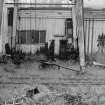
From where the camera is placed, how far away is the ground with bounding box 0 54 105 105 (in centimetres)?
362

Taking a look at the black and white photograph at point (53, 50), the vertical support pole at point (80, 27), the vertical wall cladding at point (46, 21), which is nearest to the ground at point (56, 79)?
the black and white photograph at point (53, 50)

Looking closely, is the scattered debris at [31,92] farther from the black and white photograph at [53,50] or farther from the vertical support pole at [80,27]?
the vertical support pole at [80,27]

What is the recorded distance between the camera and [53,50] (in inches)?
144

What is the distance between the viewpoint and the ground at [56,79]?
11.9 feet

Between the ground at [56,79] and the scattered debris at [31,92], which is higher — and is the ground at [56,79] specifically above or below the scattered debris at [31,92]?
above

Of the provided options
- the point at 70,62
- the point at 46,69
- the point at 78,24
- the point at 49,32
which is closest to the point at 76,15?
the point at 78,24

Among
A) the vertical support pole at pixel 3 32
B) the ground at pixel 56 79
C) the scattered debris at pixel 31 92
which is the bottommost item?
the scattered debris at pixel 31 92

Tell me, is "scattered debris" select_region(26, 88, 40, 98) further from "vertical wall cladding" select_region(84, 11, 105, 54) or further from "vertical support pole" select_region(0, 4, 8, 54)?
"vertical wall cladding" select_region(84, 11, 105, 54)

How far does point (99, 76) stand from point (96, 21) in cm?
94

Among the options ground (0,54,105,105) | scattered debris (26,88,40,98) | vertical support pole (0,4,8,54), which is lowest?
scattered debris (26,88,40,98)

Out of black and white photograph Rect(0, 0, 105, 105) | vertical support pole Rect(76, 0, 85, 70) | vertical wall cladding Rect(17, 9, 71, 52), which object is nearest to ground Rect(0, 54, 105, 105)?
black and white photograph Rect(0, 0, 105, 105)

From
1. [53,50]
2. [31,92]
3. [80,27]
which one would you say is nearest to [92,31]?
[80,27]

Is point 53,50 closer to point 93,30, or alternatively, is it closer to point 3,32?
point 93,30

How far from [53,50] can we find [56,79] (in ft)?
1.64
